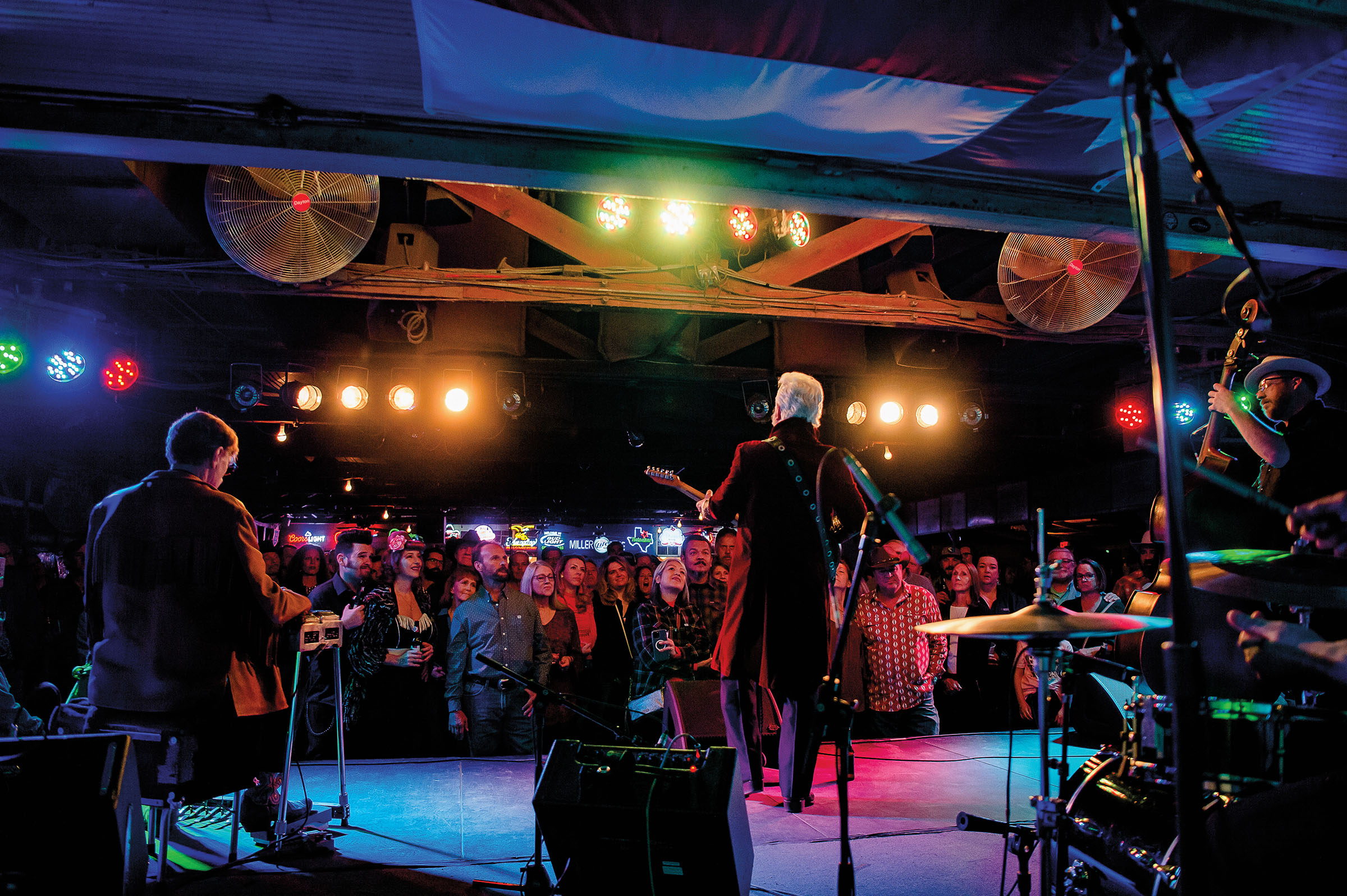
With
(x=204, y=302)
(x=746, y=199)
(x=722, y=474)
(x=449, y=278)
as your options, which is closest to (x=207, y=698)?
(x=746, y=199)

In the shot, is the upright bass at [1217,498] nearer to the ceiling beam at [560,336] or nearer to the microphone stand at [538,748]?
the microphone stand at [538,748]

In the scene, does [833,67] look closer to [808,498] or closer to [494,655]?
[808,498]

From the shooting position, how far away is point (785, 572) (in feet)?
13.1

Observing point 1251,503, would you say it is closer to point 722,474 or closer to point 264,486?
point 722,474

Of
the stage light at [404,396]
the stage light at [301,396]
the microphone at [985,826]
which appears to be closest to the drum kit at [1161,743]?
the microphone at [985,826]

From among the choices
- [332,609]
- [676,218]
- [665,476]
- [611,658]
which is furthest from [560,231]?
[611,658]

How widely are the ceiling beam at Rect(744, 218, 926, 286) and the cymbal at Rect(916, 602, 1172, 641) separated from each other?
16.3 feet

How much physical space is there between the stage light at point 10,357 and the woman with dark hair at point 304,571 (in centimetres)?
321

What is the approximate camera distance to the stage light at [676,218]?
6832mm

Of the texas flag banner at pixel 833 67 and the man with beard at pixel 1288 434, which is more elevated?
the texas flag banner at pixel 833 67

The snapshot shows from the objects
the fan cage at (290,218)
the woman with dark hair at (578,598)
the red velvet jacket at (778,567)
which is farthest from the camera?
the woman with dark hair at (578,598)

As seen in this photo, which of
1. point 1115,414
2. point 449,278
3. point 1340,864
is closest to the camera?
point 1340,864

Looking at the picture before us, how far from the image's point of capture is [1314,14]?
2.59 meters

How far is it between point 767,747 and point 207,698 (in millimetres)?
3921
